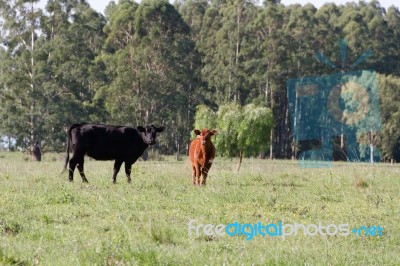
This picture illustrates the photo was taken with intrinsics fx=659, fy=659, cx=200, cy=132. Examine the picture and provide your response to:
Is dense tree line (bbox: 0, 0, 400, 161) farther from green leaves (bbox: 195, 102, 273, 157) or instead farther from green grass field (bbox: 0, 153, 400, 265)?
green grass field (bbox: 0, 153, 400, 265)

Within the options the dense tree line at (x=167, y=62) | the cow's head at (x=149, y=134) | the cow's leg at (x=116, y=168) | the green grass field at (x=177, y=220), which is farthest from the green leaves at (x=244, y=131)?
the green grass field at (x=177, y=220)

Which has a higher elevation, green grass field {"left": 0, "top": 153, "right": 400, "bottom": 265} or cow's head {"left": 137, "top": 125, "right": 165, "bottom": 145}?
cow's head {"left": 137, "top": 125, "right": 165, "bottom": 145}

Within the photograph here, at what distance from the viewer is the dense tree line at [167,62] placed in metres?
46.5

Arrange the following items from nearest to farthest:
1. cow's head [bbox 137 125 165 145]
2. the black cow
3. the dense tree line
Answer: the black cow → cow's head [bbox 137 125 165 145] → the dense tree line

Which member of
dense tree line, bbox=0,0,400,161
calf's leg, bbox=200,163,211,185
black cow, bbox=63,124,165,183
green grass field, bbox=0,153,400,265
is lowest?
green grass field, bbox=0,153,400,265

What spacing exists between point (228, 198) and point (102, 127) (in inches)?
253

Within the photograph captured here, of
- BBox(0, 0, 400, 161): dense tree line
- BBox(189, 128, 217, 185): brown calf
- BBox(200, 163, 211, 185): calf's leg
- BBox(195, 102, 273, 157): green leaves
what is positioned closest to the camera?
BBox(200, 163, 211, 185): calf's leg

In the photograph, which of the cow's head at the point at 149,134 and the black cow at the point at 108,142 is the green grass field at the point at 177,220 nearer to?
the black cow at the point at 108,142

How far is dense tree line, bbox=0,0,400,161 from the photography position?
46.5 metres

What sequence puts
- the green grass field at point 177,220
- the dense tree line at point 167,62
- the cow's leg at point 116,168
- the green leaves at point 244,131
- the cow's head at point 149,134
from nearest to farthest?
1. the green grass field at point 177,220
2. the cow's leg at point 116,168
3. the cow's head at point 149,134
4. the green leaves at point 244,131
5. the dense tree line at point 167,62

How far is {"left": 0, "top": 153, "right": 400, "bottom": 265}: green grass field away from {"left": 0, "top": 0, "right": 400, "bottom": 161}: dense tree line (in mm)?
25104

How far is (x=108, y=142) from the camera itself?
17.6 metres

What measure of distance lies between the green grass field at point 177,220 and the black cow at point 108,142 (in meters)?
1.41

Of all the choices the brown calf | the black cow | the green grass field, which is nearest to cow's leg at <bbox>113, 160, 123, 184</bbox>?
the black cow
